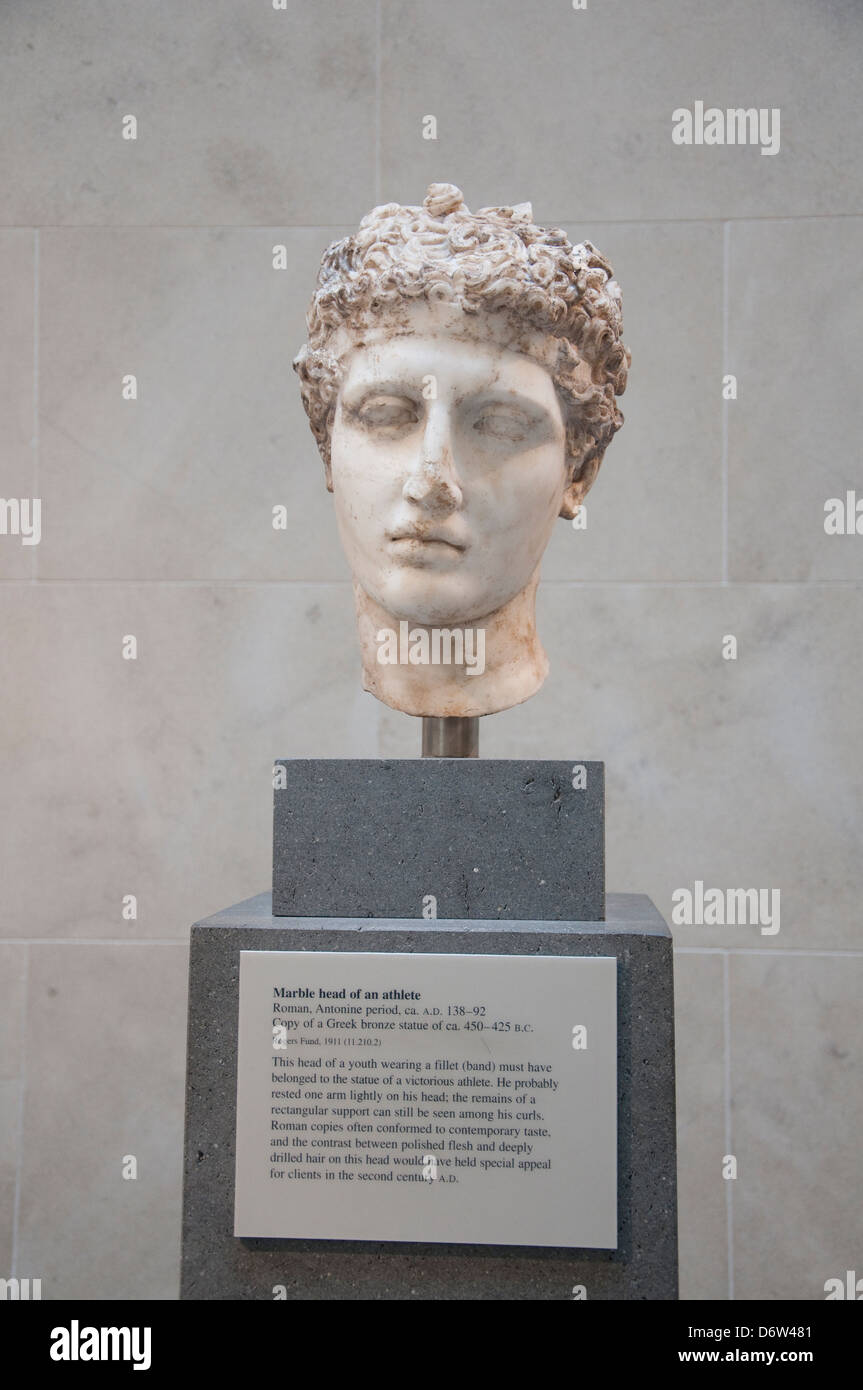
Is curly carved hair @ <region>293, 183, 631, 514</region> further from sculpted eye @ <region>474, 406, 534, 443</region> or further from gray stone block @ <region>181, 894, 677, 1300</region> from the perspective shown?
gray stone block @ <region>181, 894, 677, 1300</region>

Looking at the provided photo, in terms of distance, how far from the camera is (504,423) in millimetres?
2705

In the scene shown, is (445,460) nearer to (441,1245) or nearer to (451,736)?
(451,736)

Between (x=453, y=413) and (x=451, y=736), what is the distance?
0.74 metres

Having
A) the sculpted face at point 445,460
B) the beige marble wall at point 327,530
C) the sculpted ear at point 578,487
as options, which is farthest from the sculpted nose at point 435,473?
the beige marble wall at point 327,530

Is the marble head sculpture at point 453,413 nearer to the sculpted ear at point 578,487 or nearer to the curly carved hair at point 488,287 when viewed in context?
the curly carved hair at point 488,287

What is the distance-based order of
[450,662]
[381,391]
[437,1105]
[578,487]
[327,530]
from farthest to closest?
1. [327,530]
2. [578,487]
3. [450,662]
4. [381,391]
5. [437,1105]

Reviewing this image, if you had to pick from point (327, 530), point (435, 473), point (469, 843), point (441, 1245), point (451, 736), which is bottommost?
point (441, 1245)

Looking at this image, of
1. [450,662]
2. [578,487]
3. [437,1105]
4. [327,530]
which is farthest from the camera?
[327,530]

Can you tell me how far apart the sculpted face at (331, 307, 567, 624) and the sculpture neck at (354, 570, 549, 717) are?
10 cm

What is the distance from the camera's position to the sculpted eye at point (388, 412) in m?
2.69

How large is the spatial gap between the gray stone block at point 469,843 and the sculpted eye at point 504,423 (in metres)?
0.69

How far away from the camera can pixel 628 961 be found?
98.1 inches

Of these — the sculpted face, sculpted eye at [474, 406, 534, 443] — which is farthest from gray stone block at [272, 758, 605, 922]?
sculpted eye at [474, 406, 534, 443]

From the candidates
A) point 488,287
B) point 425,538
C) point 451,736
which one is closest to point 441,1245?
point 451,736
